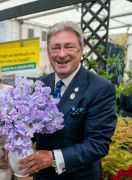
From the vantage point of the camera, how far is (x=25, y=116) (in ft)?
4.35

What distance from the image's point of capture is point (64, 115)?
153 cm

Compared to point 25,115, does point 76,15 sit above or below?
above

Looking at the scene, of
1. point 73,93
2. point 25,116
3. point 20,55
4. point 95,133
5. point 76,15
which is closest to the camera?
Answer: point 25,116

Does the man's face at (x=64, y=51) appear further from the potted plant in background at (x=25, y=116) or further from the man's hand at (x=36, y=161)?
the man's hand at (x=36, y=161)

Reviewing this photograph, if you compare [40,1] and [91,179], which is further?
[40,1]

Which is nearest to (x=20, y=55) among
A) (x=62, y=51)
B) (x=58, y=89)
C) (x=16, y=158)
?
(x=58, y=89)

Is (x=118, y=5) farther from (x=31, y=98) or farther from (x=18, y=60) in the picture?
(x=31, y=98)

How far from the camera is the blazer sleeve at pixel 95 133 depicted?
142cm

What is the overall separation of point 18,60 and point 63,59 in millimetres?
3394

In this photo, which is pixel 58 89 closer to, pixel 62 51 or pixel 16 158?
pixel 62 51

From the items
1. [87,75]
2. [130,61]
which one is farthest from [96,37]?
[130,61]

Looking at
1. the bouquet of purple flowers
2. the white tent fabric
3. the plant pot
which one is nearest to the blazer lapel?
the bouquet of purple flowers

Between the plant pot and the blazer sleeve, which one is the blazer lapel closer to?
the blazer sleeve

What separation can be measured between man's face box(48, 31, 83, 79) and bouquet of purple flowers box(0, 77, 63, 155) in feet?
0.59
